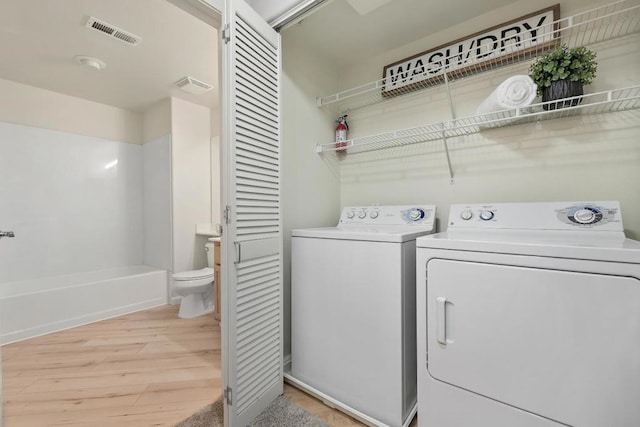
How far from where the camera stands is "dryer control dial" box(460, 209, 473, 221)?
1.54m

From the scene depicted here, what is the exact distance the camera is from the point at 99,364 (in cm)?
192

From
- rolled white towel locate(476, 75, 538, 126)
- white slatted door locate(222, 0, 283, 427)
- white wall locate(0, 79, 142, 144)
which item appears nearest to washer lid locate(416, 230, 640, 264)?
rolled white towel locate(476, 75, 538, 126)

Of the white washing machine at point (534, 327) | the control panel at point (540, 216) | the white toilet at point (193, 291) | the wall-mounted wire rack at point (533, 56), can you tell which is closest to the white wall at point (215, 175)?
the white toilet at point (193, 291)

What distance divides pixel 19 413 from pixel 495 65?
3.25 metres

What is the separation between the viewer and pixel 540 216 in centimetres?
134

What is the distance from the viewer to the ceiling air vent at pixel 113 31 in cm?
193

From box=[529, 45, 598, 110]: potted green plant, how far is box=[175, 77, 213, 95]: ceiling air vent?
2.88 m

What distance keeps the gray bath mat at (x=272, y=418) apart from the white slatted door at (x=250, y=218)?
50 mm

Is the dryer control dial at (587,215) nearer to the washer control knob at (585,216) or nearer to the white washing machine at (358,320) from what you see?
the washer control knob at (585,216)

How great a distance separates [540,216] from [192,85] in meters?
3.20

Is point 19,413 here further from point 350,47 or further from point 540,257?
point 350,47

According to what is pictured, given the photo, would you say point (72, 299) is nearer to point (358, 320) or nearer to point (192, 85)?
point (192, 85)

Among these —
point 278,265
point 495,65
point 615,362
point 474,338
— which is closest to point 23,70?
point 278,265

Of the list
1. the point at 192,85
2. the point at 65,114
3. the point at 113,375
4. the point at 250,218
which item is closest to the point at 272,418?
the point at 250,218
